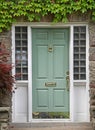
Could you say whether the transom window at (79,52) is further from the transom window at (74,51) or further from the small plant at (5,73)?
the small plant at (5,73)

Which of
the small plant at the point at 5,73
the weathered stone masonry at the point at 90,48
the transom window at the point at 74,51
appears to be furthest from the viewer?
the transom window at the point at 74,51

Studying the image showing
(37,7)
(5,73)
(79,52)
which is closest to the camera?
(5,73)

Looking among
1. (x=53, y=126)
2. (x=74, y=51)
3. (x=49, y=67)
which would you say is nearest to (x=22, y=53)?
(x=49, y=67)

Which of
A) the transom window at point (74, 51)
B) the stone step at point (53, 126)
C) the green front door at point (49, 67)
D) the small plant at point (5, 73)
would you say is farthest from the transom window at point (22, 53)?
the stone step at point (53, 126)

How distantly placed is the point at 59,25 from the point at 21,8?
98 cm

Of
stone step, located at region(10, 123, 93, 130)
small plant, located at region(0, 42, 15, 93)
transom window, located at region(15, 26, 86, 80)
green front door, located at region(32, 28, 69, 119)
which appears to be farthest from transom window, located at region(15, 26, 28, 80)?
stone step, located at region(10, 123, 93, 130)

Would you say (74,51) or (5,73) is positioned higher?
(74,51)

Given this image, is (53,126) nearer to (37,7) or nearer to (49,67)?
(49,67)

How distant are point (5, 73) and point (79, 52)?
77.1 inches

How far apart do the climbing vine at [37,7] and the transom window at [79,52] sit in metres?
0.53

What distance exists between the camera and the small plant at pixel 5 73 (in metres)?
8.60

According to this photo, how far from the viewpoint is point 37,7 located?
9.30 m

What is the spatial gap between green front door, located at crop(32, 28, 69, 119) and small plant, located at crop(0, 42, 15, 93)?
0.81 meters

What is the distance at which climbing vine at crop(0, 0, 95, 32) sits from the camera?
928 centimetres
